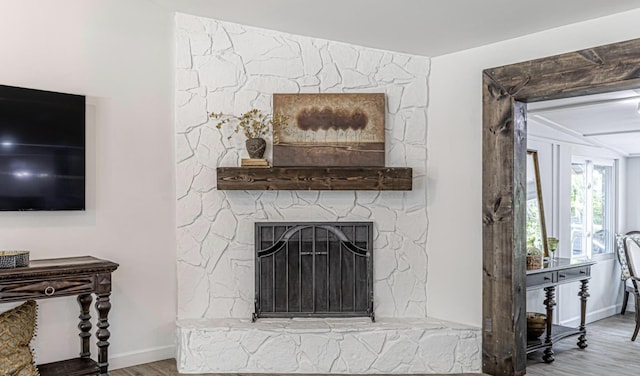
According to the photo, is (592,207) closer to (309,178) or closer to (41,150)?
(309,178)

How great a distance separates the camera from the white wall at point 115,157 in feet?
11.6

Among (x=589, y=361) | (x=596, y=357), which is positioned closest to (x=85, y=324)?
(x=589, y=361)

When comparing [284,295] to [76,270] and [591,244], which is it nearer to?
[76,270]

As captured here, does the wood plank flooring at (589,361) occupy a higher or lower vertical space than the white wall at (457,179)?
lower

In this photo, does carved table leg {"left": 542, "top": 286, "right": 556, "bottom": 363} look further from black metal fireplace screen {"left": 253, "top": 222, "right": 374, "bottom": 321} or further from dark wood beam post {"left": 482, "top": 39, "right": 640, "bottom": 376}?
black metal fireplace screen {"left": 253, "top": 222, "right": 374, "bottom": 321}

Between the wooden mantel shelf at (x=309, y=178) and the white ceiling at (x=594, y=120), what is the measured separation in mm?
1584

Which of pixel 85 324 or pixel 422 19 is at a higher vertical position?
pixel 422 19

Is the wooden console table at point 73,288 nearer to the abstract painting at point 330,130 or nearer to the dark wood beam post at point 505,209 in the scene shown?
the abstract painting at point 330,130

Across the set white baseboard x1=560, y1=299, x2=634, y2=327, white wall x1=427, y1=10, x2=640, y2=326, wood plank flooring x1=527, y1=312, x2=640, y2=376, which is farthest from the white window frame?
white wall x1=427, y1=10, x2=640, y2=326

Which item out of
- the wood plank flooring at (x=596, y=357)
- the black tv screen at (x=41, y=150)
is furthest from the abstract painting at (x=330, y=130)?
the wood plank flooring at (x=596, y=357)

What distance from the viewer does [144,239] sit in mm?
4004

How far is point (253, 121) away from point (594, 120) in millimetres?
3288

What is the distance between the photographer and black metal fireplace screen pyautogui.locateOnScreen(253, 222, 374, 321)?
4.13 metres

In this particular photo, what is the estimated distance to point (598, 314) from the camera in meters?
6.07
